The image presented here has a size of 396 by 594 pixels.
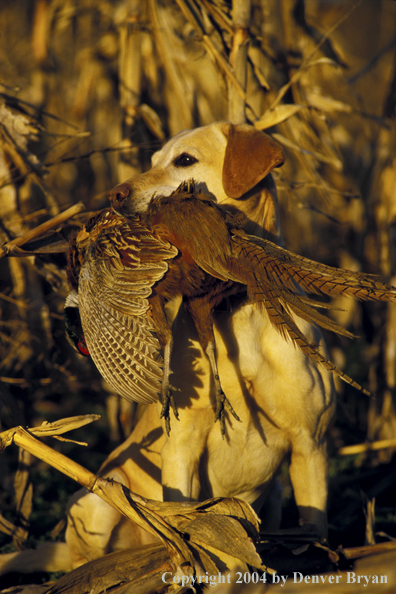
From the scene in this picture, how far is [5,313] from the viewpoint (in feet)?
12.8

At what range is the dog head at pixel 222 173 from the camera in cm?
228

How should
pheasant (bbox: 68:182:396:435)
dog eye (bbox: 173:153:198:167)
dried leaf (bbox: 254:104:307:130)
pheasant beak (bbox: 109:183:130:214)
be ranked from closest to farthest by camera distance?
1. pheasant (bbox: 68:182:396:435)
2. pheasant beak (bbox: 109:183:130:214)
3. dog eye (bbox: 173:153:198:167)
4. dried leaf (bbox: 254:104:307:130)

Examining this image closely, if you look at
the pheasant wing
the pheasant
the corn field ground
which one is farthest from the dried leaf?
the pheasant wing

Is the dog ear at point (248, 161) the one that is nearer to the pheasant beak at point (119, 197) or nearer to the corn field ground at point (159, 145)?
the pheasant beak at point (119, 197)

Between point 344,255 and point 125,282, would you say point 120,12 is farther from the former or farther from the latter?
point 125,282

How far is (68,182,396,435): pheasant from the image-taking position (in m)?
1.75

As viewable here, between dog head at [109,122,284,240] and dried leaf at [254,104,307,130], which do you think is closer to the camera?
dog head at [109,122,284,240]

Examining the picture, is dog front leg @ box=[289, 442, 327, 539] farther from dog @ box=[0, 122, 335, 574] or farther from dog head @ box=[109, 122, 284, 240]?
dog head @ box=[109, 122, 284, 240]

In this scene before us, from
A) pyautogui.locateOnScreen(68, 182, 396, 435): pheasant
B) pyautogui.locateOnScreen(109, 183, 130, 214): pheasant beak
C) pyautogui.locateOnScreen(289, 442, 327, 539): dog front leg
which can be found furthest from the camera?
pyautogui.locateOnScreen(289, 442, 327, 539): dog front leg

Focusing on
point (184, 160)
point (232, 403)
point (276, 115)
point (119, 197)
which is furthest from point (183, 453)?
point (276, 115)

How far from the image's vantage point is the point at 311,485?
2422 millimetres

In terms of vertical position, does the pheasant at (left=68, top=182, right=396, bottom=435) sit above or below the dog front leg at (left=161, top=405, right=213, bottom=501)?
above

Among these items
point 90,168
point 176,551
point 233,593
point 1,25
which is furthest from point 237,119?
point 1,25

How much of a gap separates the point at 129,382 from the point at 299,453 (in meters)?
1.03
